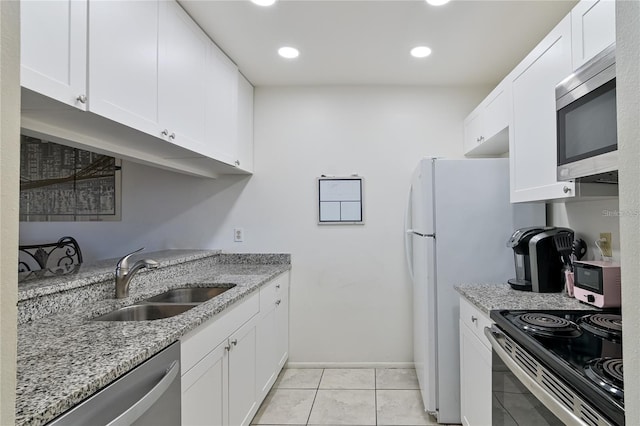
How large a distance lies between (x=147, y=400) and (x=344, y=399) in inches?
72.1

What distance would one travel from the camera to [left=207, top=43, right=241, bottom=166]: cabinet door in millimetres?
2260

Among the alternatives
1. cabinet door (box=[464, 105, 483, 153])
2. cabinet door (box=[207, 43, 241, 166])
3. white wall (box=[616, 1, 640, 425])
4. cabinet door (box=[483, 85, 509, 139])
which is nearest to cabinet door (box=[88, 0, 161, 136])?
cabinet door (box=[207, 43, 241, 166])

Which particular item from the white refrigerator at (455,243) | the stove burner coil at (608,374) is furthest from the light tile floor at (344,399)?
the stove burner coil at (608,374)

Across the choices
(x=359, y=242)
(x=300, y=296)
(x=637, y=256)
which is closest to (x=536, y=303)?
(x=637, y=256)

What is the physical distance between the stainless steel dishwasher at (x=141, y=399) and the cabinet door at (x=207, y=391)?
8cm

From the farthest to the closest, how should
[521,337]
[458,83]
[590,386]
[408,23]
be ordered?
[458,83], [408,23], [521,337], [590,386]

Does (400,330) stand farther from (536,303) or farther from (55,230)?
(55,230)

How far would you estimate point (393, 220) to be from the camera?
3.01 meters

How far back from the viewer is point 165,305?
179 cm

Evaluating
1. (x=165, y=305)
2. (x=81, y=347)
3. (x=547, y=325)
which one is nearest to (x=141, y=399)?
(x=81, y=347)

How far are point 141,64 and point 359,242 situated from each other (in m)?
2.08

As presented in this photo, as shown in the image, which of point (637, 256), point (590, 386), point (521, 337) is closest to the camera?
point (637, 256)

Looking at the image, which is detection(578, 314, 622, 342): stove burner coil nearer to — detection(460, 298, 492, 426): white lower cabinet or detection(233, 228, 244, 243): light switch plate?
detection(460, 298, 492, 426): white lower cabinet

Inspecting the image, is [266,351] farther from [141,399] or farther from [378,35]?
[378,35]
